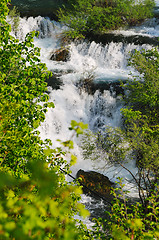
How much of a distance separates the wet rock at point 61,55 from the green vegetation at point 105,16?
1466 mm

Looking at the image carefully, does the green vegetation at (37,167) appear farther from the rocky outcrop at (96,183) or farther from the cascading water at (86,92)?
the rocky outcrop at (96,183)

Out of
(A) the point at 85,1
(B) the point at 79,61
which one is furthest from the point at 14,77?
(A) the point at 85,1

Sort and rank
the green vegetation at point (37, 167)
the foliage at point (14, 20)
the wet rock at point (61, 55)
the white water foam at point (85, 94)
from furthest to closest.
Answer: the foliage at point (14, 20)
the wet rock at point (61, 55)
the white water foam at point (85, 94)
the green vegetation at point (37, 167)

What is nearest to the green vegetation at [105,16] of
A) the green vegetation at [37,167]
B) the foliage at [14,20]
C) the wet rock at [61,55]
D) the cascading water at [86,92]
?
the cascading water at [86,92]

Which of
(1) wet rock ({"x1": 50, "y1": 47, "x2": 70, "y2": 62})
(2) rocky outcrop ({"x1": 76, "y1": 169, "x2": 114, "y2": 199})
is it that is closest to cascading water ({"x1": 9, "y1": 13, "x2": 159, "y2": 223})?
(1) wet rock ({"x1": 50, "y1": 47, "x2": 70, "y2": 62})

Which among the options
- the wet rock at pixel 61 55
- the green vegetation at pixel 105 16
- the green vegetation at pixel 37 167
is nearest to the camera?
the green vegetation at pixel 37 167

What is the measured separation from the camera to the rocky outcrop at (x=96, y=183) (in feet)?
31.4

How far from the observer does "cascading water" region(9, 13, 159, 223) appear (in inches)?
485

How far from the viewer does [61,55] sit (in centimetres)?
1656

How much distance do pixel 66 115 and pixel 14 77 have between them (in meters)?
8.31

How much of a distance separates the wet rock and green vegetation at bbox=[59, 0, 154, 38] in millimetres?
1466

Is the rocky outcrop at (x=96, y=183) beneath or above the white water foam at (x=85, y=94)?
beneath

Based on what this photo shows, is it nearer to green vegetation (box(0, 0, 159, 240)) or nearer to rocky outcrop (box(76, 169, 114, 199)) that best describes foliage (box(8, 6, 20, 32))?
green vegetation (box(0, 0, 159, 240))

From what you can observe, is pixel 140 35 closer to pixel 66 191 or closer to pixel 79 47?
pixel 79 47
